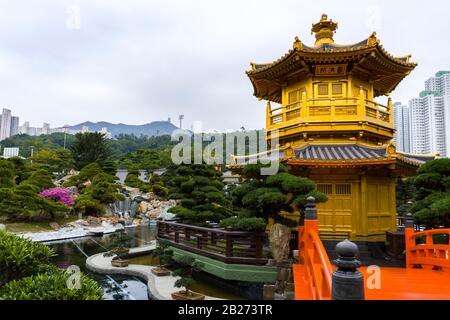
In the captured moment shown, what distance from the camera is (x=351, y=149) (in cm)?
969

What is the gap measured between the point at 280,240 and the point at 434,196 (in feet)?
13.3

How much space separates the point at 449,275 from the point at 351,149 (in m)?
4.57

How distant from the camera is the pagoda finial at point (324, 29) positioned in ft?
39.4

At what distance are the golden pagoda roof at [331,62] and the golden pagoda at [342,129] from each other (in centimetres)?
3

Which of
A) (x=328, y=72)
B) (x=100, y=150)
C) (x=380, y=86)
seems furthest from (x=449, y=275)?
(x=100, y=150)

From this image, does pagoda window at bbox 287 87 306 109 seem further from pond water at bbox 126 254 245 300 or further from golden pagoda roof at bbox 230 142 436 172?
pond water at bbox 126 254 245 300

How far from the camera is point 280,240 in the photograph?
303 inches

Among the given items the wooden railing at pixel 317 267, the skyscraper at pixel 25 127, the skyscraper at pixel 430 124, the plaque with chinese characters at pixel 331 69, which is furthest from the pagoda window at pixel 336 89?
the skyscraper at pixel 25 127

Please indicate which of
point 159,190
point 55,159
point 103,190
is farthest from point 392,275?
point 55,159

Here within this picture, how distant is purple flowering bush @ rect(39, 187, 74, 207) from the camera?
73.3ft

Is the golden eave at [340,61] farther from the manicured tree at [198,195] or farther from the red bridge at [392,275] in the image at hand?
the red bridge at [392,275]

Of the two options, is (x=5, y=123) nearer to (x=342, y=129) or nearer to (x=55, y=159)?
(x=55, y=159)

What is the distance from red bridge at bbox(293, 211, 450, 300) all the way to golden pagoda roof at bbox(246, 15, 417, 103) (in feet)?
18.0
